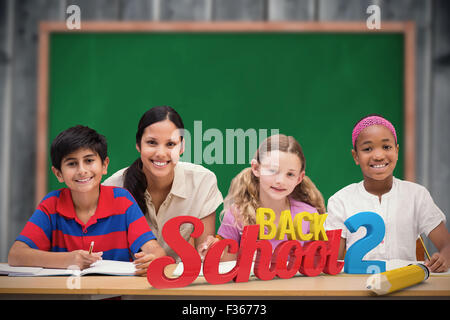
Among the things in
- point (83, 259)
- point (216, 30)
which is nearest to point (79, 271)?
point (83, 259)

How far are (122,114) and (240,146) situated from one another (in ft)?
1.62

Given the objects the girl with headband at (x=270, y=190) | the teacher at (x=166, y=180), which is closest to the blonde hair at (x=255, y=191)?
the girl with headband at (x=270, y=190)

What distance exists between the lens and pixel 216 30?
1715 mm

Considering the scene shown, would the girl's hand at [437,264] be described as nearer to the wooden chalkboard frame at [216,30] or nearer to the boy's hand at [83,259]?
the wooden chalkboard frame at [216,30]

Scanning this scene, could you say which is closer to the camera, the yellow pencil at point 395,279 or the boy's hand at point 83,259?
the yellow pencil at point 395,279

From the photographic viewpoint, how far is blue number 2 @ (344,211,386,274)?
3.32 feet

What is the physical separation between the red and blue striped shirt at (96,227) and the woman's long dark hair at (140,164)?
0.14m

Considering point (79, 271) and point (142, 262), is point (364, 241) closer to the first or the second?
point (142, 262)

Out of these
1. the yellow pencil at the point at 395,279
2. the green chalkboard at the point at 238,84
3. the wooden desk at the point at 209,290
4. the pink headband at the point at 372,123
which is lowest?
the wooden desk at the point at 209,290

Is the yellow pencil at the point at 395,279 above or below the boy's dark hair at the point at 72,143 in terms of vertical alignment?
below

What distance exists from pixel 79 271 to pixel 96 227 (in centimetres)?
17

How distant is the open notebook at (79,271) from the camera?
99 centimetres

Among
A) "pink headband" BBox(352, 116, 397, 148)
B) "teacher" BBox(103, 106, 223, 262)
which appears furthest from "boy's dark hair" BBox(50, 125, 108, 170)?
"pink headband" BBox(352, 116, 397, 148)

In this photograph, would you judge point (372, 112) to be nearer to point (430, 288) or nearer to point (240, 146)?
point (240, 146)
